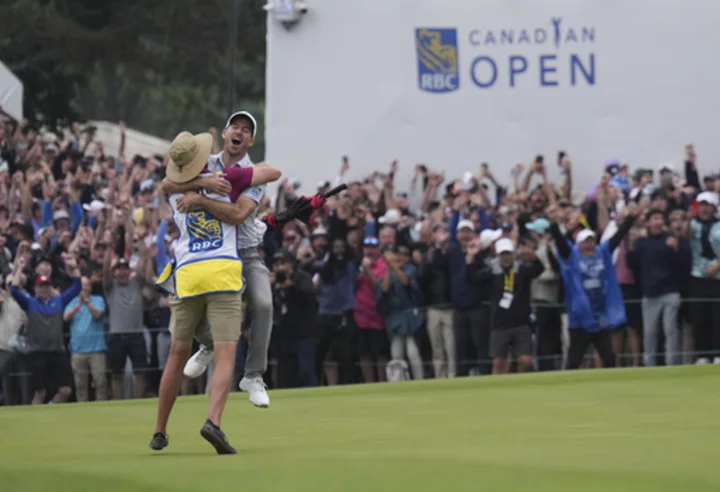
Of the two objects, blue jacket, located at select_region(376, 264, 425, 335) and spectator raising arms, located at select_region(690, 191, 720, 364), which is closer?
spectator raising arms, located at select_region(690, 191, 720, 364)

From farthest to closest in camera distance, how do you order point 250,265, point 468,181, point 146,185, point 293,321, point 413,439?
point 468,181, point 146,185, point 293,321, point 250,265, point 413,439

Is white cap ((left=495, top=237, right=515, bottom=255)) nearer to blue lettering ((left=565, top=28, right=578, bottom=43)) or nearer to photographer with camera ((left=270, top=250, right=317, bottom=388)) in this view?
photographer with camera ((left=270, top=250, right=317, bottom=388))

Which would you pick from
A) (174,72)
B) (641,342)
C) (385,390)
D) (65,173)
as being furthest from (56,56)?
(385,390)

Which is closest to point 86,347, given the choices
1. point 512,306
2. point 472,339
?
point 472,339

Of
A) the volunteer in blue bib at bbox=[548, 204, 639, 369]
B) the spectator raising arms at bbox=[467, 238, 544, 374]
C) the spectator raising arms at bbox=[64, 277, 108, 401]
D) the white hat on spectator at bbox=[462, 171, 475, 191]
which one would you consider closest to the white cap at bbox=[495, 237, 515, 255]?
the spectator raising arms at bbox=[467, 238, 544, 374]

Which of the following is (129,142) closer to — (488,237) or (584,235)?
(488,237)

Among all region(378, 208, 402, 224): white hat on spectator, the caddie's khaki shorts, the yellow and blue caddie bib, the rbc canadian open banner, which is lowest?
the caddie's khaki shorts

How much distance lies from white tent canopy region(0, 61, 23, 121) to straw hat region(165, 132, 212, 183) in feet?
64.8

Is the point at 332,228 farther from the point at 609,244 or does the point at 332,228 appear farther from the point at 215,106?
the point at 215,106

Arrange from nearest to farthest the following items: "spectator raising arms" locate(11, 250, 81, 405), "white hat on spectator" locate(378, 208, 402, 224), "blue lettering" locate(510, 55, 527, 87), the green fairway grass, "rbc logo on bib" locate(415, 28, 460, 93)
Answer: the green fairway grass, "spectator raising arms" locate(11, 250, 81, 405), "white hat on spectator" locate(378, 208, 402, 224), "blue lettering" locate(510, 55, 527, 87), "rbc logo on bib" locate(415, 28, 460, 93)

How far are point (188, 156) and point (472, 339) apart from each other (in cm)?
1028

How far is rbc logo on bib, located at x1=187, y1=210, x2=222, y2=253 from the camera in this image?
1002 cm

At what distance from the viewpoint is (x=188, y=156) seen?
10023 millimetres

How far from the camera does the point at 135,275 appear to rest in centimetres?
2016
